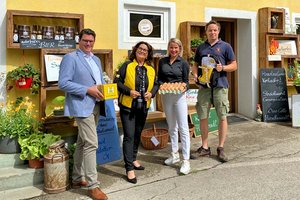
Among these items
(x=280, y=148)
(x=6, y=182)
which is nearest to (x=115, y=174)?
(x=6, y=182)

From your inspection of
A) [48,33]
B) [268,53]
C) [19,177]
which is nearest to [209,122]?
[268,53]

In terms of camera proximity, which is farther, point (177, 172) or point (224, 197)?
point (177, 172)

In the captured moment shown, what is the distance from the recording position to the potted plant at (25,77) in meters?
4.52

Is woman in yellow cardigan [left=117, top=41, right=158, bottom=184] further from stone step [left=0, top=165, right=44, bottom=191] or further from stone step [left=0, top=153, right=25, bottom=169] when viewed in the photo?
stone step [left=0, top=153, right=25, bottom=169]

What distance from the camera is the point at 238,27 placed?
7.20m

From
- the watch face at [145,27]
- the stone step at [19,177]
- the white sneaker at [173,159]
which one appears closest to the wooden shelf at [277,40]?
the watch face at [145,27]

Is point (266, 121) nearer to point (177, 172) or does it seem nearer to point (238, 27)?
point (238, 27)

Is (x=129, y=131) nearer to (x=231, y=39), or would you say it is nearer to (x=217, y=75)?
(x=217, y=75)

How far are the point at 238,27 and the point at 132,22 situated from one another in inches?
106

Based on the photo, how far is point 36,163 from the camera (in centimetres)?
375

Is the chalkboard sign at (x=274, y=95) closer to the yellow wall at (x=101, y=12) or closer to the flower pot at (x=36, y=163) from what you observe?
the yellow wall at (x=101, y=12)

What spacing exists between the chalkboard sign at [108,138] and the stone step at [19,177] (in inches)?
35.4

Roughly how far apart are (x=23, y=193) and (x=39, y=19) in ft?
8.50

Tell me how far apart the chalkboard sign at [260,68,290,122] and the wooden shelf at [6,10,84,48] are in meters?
3.98
